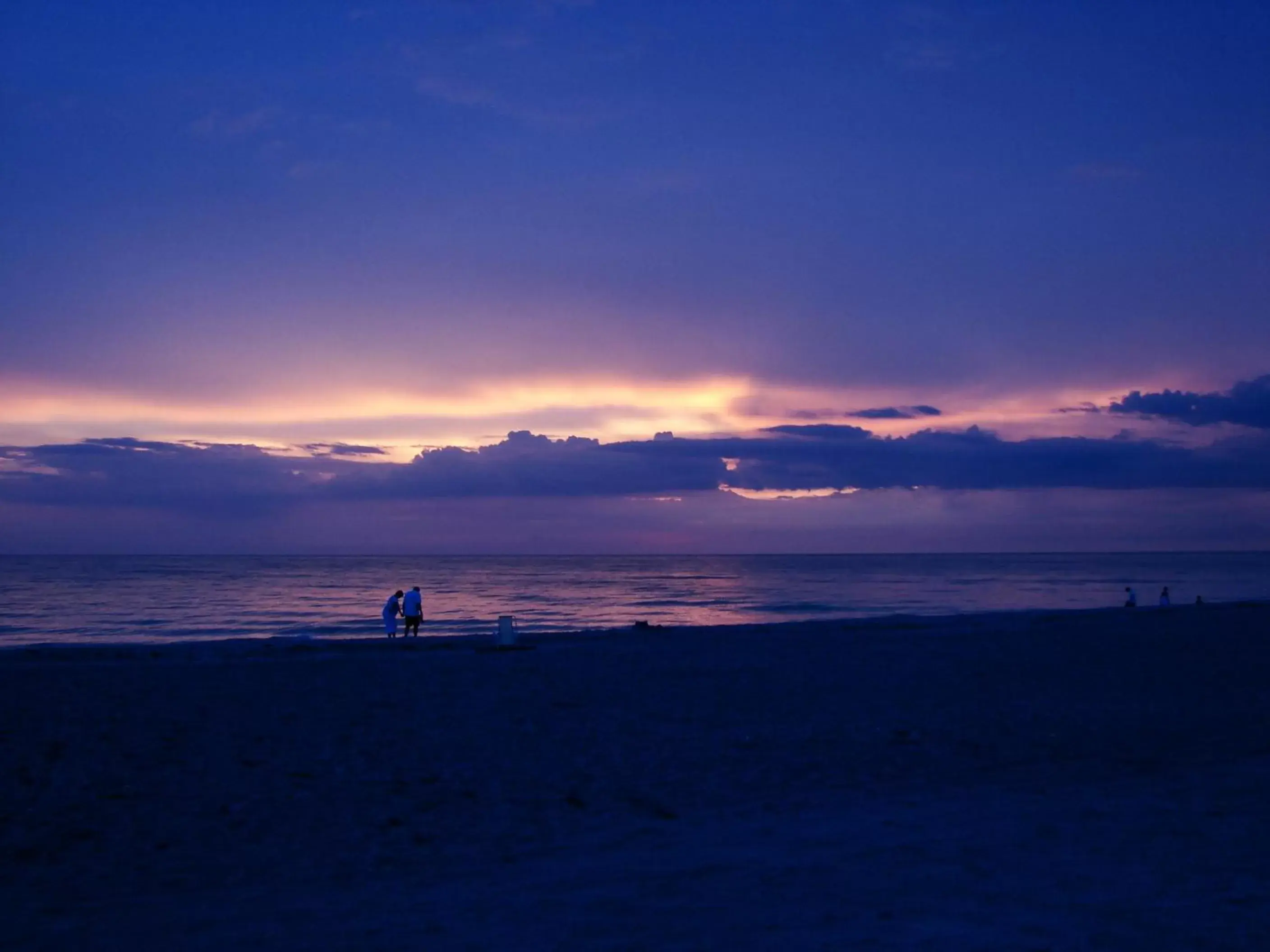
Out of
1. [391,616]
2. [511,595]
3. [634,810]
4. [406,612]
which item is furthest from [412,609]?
[511,595]

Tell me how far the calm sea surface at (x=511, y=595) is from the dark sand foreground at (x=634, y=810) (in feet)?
69.5

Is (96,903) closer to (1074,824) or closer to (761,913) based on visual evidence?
(761,913)

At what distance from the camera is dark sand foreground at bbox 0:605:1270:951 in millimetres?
5301

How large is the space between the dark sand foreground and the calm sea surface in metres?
21.2

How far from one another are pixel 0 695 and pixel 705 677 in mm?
10257

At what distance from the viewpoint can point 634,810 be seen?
26.7 feet

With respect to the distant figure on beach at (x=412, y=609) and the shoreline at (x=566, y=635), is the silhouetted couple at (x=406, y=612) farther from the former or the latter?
the shoreline at (x=566, y=635)

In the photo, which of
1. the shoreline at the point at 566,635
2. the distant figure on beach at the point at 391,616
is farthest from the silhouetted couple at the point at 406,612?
the shoreline at the point at 566,635

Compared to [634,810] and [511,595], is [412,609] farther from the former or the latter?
[511,595]

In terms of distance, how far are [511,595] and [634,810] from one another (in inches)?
2332

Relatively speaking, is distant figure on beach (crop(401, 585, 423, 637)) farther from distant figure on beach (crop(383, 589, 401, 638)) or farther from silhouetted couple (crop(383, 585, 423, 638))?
distant figure on beach (crop(383, 589, 401, 638))

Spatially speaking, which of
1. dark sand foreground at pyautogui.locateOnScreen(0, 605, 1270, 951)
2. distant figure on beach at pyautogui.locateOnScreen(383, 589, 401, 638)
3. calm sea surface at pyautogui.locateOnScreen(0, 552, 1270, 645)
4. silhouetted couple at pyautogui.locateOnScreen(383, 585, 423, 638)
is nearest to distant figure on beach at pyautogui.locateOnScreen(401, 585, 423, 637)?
silhouetted couple at pyautogui.locateOnScreen(383, 585, 423, 638)

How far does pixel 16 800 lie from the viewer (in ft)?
27.3

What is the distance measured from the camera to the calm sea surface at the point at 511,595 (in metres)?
39.3
